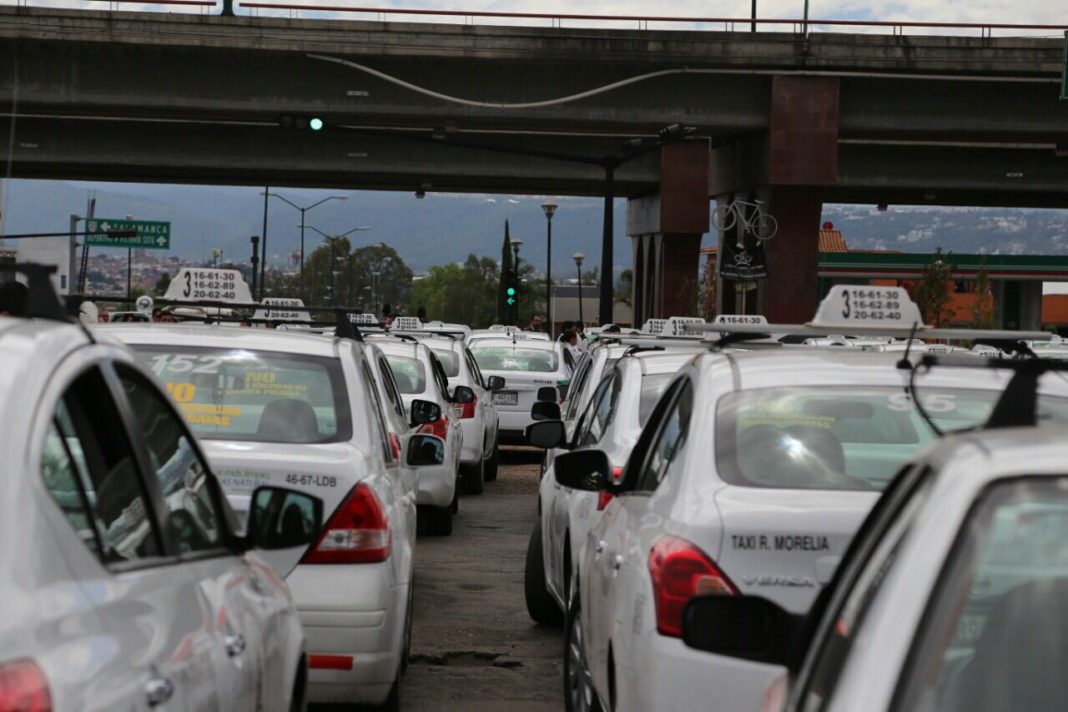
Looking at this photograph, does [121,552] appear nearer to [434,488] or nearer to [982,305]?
[434,488]

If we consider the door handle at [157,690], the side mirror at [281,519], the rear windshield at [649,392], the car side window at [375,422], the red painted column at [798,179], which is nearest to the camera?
the door handle at [157,690]

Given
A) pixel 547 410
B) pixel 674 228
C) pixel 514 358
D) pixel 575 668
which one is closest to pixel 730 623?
pixel 575 668

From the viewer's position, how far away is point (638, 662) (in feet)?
18.3

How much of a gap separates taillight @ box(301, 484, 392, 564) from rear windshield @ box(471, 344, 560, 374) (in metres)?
19.2

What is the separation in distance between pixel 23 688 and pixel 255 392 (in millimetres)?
5567

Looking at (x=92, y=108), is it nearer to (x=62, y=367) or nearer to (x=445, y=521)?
(x=445, y=521)

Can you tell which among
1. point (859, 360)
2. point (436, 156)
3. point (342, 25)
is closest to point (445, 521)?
point (859, 360)

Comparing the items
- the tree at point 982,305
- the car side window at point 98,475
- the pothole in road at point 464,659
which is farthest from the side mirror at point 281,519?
the tree at point 982,305

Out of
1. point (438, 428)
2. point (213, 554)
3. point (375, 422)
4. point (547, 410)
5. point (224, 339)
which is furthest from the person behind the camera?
point (438, 428)

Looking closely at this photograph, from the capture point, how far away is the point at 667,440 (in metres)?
6.93

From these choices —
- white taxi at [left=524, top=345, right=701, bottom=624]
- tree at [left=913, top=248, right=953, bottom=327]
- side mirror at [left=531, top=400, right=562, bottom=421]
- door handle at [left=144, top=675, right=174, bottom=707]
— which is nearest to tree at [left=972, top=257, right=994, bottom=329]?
tree at [left=913, top=248, right=953, bottom=327]

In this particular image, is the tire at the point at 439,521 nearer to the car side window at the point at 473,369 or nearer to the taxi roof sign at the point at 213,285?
the taxi roof sign at the point at 213,285

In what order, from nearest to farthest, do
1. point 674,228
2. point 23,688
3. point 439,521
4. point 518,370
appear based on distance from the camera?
point 23,688 → point 439,521 → point 518,370 → point 674,228

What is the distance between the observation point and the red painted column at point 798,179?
43125 mm
